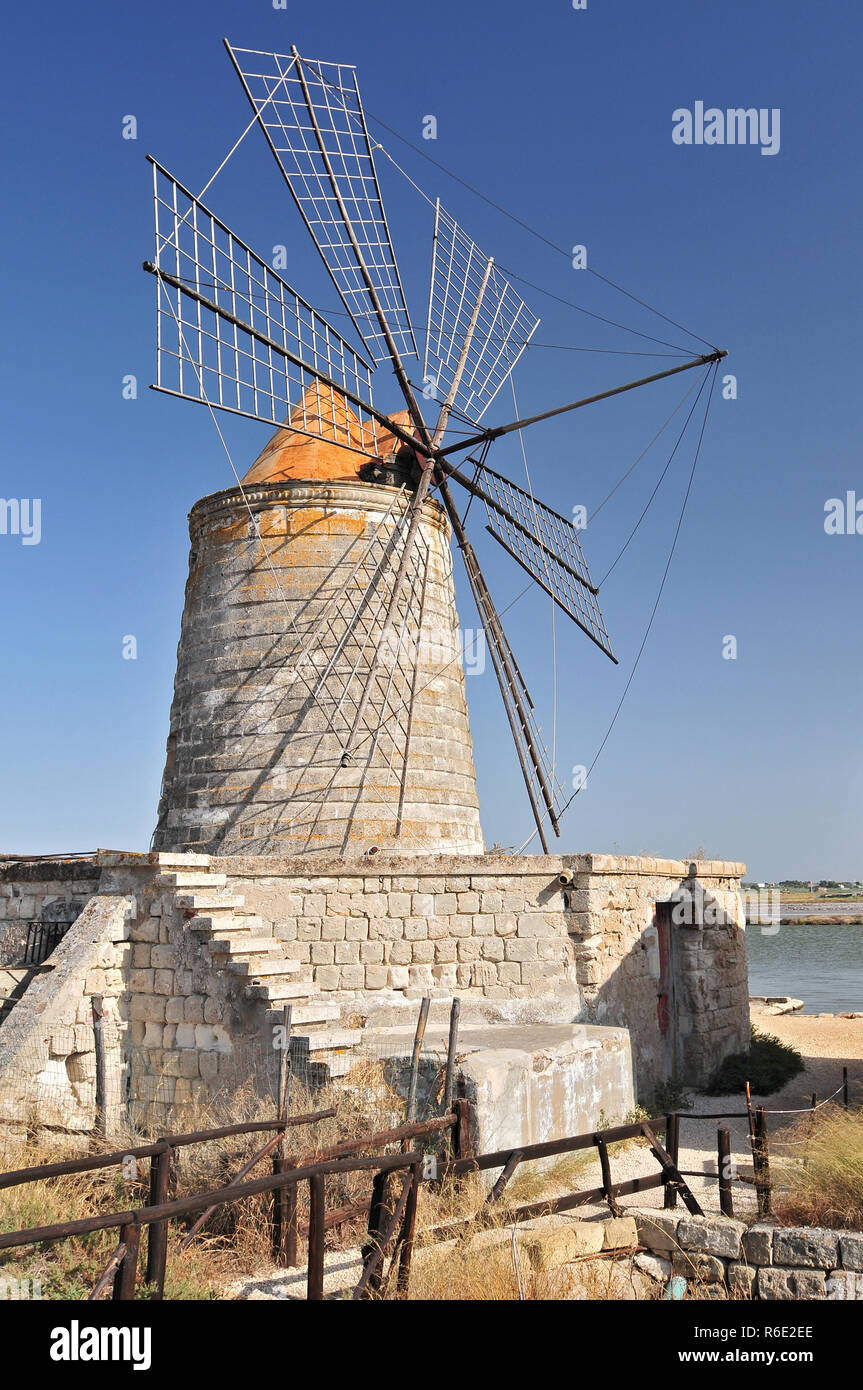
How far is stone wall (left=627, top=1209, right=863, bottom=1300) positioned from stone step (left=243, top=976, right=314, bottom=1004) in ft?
9.27

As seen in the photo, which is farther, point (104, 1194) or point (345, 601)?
point (345, 601)

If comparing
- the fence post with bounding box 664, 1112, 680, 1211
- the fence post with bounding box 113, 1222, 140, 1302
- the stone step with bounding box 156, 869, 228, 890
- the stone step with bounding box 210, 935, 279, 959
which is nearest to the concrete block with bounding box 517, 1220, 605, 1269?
the fence post with bounding box 664, 1112, 680, 1211

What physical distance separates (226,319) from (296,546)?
226 centimetres

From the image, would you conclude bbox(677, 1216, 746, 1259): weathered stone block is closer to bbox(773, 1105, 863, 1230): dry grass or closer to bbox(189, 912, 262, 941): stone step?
bbox(773, 1105, 863, 1230): dry grass

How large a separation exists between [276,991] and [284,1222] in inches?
82.0

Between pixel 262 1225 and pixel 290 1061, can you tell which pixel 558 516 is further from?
pixel 262 1225

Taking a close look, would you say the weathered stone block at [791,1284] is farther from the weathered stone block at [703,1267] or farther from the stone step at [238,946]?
the stone step at [238,946]

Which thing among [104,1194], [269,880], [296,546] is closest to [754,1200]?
[104,1194]

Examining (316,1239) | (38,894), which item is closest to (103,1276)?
(316,1239)

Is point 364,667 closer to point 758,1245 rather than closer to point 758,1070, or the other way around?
point 758,1070

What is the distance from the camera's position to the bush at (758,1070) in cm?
936

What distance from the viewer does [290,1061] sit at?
6.45 m

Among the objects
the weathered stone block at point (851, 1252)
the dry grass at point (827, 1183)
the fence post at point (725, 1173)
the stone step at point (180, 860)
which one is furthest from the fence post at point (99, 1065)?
the weathered stone block at point (851, 1252)
